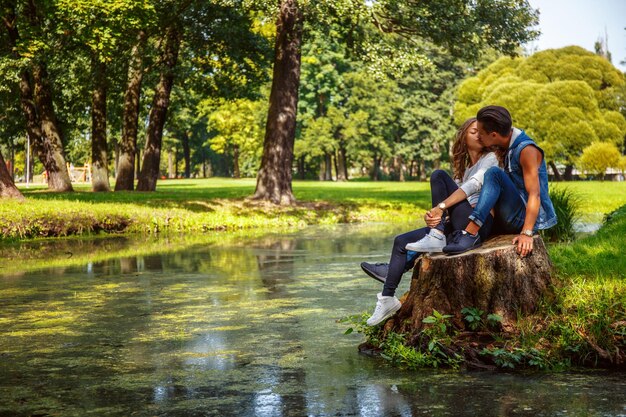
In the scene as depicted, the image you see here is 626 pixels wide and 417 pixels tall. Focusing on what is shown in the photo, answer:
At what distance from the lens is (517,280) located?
21.5ft

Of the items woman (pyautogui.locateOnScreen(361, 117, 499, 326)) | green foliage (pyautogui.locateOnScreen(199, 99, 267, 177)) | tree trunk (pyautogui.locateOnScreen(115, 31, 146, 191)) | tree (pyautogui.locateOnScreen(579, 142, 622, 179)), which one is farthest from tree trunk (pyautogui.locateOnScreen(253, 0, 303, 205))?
green foliage (pyautogui.locateOnScreen(199, 99, 267, 177))

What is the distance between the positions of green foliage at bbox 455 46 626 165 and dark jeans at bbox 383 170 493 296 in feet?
187

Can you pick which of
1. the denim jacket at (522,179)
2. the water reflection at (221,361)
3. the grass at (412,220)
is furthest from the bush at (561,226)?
the denim jacket at (522,179)

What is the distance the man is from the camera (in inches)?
265

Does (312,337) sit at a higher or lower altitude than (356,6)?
lower

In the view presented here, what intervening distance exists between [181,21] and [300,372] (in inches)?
967

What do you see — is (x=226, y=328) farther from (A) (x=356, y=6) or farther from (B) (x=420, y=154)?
(B) (x=420, y=154)

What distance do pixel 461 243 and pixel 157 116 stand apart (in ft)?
91.8

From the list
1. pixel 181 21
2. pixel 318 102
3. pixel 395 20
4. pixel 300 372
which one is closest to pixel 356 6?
pixel 395 20

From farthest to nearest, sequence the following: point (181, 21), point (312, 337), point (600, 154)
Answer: point (600, 154), point (181, 21), point (312, 337)

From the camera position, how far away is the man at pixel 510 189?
6.73 m

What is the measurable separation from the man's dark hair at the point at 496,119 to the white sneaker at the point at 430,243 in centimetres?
95

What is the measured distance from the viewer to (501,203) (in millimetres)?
6883

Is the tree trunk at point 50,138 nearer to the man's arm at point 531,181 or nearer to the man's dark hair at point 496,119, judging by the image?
the man's dark hair at point 496,119
